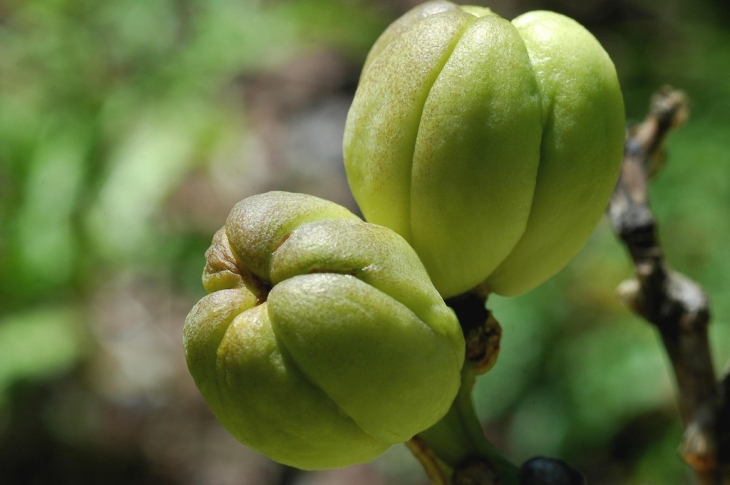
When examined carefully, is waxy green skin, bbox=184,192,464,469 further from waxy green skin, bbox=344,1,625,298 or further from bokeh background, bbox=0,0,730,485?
bokeh background, bbox=0,0,730,485

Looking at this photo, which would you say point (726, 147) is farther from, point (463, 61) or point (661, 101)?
point (463, 61)

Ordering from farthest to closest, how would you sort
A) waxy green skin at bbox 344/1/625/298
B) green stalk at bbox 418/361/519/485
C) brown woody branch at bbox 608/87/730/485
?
brown woody branch at bbox 608/87/730/485 → green stalk at bbox 418/361/519/485 → waxy green skin at bbox 344/1/625/298

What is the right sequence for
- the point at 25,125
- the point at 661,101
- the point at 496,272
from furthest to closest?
the point at 25,125 < the point at 661,101 < the point at 496,272

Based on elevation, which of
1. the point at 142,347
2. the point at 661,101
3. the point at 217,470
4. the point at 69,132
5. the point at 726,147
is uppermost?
the point at 661,101

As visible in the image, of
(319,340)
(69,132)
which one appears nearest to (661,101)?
(319,340)

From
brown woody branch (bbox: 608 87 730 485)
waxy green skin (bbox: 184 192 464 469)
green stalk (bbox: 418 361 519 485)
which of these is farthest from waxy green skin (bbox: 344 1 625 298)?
brown woody branch (bbox: 608 87 730 485)

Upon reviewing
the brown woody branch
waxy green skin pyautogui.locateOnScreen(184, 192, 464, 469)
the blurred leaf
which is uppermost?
waxy green skin pyautogui.locateOnScreen(184, 192, 464, 469)
